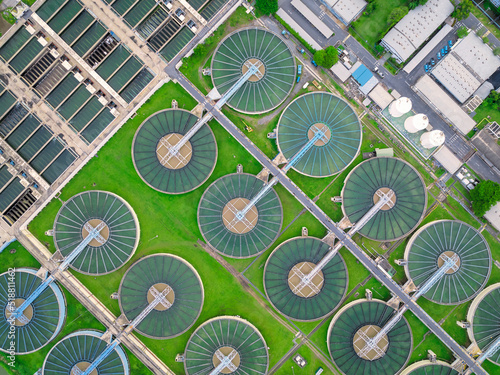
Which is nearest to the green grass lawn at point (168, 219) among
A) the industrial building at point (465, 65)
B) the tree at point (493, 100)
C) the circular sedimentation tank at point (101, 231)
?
the circular sedimentation tank at point (101, 231)

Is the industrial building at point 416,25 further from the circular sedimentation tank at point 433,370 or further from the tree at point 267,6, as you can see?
the circular sedimentation tank at point 433,370

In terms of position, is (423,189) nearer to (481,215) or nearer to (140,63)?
(481,215)

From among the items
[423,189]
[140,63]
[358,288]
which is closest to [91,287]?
[140,63]

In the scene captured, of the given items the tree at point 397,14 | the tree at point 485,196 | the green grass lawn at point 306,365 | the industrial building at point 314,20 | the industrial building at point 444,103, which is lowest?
the green grass lawn at point 306,365

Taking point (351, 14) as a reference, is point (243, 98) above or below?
below

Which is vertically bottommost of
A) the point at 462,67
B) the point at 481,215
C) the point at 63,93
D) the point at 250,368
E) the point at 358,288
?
the point at 250,368
